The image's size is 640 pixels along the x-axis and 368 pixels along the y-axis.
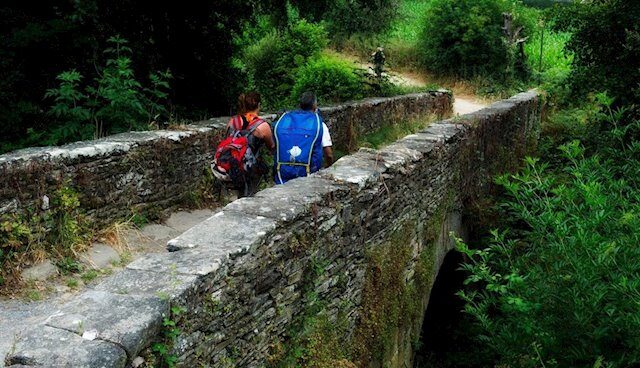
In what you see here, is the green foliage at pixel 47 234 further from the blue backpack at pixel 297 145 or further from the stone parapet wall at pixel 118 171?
the blue backpack at pixel 297 145

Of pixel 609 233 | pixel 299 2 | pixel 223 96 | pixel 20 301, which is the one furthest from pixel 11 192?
pixel 299 2

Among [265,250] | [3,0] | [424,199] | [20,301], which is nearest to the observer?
[265,250]

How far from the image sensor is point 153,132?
774cm

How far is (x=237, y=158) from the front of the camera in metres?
6.37

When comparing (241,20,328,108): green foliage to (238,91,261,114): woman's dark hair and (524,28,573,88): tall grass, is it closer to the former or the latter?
(524,28,573,88): tall grass

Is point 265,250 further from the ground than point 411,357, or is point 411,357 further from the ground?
point 265,250

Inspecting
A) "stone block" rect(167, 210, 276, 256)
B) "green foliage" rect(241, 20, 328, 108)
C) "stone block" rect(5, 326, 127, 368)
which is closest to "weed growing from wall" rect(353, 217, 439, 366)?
"stone block" rect(167, 210, 276, 256)

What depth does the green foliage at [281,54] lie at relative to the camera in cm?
2103

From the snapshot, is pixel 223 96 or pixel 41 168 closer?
pixel 41 168

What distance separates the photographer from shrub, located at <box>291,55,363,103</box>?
576 inches

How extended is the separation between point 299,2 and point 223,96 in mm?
2324

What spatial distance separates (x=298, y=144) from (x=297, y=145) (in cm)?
1

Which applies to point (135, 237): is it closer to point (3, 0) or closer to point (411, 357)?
point (411, 357)

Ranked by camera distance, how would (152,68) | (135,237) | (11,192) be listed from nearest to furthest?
1. (11,192)
2. (135,237)
3. (152,68)
